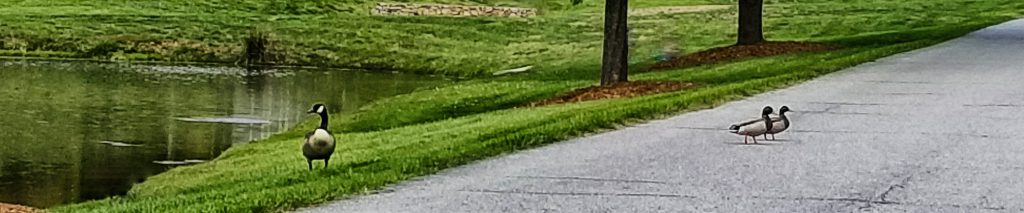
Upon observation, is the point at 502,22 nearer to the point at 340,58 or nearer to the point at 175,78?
the point at 340,58

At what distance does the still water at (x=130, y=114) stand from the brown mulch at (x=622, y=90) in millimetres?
3637

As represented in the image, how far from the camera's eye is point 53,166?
1698cm

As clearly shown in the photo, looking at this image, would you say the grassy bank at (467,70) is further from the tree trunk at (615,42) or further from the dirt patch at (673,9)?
the dirt patch at (673,9)

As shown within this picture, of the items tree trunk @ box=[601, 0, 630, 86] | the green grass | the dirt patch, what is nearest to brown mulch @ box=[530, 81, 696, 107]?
tree trunk @ box=[601, 0, 630, 86]

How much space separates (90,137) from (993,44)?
14927 millimetres

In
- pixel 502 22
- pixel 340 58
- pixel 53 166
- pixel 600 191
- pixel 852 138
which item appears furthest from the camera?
pixel 502 22

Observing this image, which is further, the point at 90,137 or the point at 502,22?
the point at 502,22

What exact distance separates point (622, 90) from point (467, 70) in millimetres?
17283

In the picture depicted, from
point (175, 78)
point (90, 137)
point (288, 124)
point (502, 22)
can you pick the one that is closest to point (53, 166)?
point (90, 137)

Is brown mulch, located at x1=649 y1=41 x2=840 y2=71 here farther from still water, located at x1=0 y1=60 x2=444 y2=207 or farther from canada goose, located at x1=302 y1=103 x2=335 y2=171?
canada goose, located at x1=302 y1=103 x2=335 y2=171

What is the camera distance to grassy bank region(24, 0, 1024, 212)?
474 inches

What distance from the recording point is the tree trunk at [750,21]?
28750mm

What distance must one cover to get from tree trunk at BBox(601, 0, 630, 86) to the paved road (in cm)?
304

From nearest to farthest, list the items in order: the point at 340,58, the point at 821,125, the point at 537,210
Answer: the point at 537,210 < the point at 821,125 < the point at 340,58
